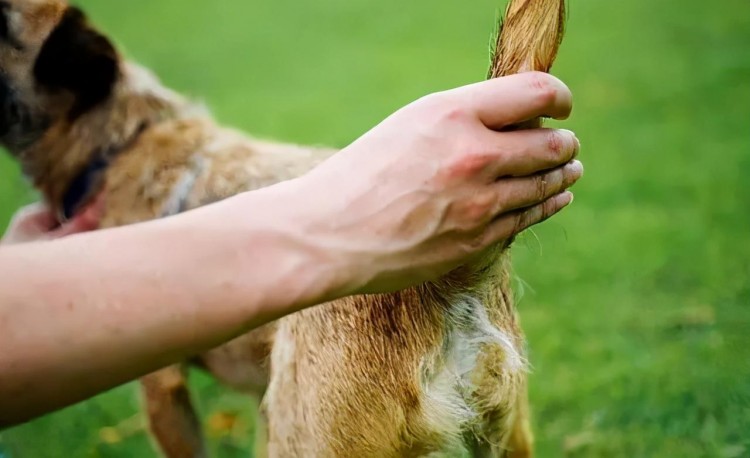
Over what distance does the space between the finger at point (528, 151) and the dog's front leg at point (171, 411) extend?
68.4 inches

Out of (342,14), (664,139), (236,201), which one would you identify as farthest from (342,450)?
(342,14)

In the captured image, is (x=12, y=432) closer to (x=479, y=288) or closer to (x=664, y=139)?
(x=479, y=288)

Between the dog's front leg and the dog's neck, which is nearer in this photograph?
the dog's front leg

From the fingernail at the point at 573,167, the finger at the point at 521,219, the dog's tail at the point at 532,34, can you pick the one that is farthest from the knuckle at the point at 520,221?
the dog's tail at the point at 532,34

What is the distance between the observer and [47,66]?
8.36 ft

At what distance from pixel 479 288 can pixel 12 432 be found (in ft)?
8.03

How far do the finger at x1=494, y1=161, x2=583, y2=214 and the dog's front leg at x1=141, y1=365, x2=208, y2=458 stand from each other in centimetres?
171

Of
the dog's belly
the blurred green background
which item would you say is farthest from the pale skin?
the blurred green background

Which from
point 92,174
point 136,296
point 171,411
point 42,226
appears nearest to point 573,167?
point 136,296

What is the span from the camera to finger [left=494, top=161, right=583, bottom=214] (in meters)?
1.14

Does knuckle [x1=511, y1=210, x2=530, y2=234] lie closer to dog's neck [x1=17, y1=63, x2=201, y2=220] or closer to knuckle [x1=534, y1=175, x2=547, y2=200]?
knuckle [x1=534, y1=175, x2=547, y2=200]

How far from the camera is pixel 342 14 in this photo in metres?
8.98

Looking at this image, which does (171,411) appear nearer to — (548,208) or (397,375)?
(397,375)


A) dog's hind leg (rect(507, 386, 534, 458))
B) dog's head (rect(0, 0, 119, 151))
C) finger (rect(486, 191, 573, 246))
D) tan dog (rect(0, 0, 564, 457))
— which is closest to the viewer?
finger (rect(486, 191, 573, 246))
